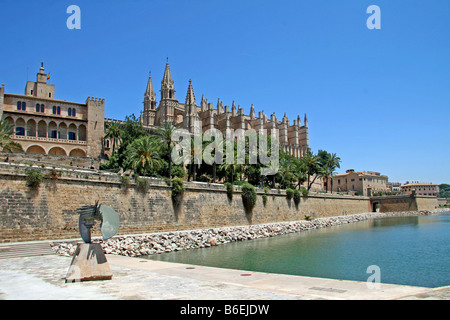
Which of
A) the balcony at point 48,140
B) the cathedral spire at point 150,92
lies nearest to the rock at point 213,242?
the balcony at point 48,140

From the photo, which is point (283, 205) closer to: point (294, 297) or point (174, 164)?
point (174, 164)

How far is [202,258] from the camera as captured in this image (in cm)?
1875

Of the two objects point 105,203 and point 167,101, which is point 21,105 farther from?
point 167,101

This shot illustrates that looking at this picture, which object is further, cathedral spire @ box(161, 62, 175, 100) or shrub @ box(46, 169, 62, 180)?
cathedral spire @ box(161, 62, 175, 100)

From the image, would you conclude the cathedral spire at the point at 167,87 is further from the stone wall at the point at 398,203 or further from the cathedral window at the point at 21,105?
the stone wall at the point at 398,203

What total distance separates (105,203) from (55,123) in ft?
87.3

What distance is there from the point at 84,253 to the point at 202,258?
965cm

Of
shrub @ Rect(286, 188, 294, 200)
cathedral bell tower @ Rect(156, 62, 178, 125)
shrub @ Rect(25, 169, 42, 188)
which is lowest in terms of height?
shrub @ Rect(286, 188, 294, 200)

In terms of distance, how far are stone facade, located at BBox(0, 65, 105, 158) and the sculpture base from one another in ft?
124

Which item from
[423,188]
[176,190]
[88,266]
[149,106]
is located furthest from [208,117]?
[423,188]

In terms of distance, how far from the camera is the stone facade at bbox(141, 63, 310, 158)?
64.9 m

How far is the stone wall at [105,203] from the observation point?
784 inches

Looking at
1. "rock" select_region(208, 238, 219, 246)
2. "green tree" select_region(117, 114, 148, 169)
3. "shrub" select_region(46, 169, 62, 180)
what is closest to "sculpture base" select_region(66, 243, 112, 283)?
"shrub" select_region(46, 169, 62, 180)

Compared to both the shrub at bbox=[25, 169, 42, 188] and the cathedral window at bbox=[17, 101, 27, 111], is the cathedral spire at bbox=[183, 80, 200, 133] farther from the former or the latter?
the shrub at bbox=[25, 169, 42, 188]
